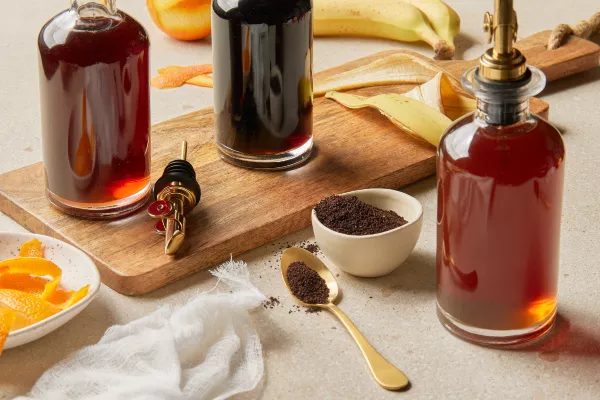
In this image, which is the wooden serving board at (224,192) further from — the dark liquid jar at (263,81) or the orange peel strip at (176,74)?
the orange peel strip at (176,74)

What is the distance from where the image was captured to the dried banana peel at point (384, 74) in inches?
63.4

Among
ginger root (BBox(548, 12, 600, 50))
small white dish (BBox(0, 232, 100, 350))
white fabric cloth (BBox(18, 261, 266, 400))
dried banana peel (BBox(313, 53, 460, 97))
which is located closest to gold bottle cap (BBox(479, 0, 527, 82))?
white fabric cloth (BBox(18, 261, 266, 400))

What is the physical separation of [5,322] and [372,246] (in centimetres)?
40

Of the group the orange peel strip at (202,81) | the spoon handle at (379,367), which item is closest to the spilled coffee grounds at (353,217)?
the spoon handle at (379,367)

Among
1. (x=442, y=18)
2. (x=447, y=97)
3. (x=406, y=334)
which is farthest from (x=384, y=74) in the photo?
(x=406, y=334)

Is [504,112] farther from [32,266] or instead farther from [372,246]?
[32,266]

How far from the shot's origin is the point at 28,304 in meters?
1.06

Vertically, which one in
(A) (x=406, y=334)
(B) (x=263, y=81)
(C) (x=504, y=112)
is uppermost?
(C) (x=504, y=112)

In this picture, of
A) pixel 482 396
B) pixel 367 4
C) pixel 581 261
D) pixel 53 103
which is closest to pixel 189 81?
pixel 367 4

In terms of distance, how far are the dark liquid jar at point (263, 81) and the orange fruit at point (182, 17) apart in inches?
18.1

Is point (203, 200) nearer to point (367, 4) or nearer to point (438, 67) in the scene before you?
point (438, 67)

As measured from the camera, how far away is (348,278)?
1193 mm

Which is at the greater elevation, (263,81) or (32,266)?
(263,81)

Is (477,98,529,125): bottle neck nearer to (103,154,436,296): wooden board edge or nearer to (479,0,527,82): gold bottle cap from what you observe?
(479,0,527,82): gold bottle cap
